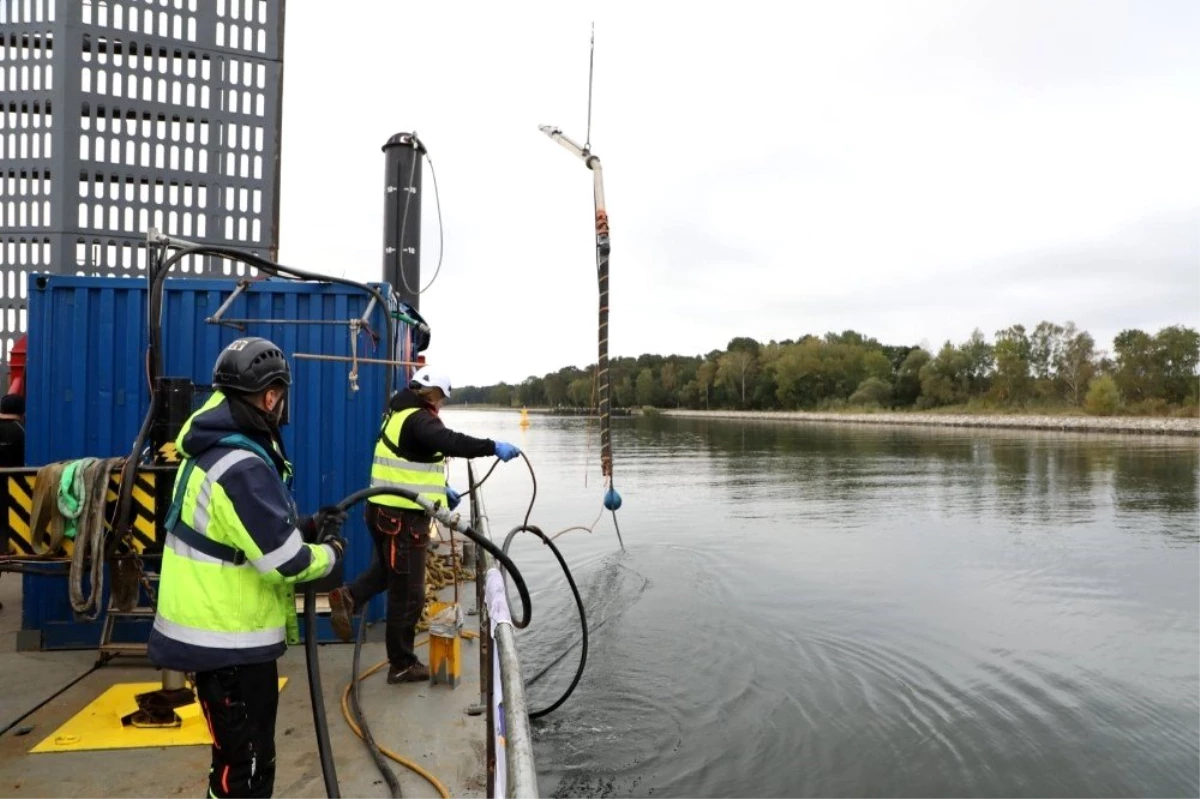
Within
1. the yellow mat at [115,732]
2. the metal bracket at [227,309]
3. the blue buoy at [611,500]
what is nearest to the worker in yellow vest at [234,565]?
the yellow mat at [115,732]

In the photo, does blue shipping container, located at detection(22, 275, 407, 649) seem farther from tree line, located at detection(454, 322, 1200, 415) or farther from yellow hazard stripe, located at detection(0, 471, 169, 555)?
tree line, located at detection(454, 322, 1200, 415)

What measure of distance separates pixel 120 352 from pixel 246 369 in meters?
3.47

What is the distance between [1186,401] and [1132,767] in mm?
67571

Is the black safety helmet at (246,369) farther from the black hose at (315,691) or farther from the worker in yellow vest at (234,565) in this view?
the black hose at (315,691)

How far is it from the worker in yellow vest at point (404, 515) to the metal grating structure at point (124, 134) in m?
3.74

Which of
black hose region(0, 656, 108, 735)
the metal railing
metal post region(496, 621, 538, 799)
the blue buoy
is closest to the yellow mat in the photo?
black hose region(0, 656, 108, 735)

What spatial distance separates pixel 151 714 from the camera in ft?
13.3

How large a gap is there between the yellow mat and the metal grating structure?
14.3ft

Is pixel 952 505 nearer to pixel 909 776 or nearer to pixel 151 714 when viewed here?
pixel 909 776

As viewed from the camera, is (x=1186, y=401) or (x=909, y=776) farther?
(x=1186, y=401)

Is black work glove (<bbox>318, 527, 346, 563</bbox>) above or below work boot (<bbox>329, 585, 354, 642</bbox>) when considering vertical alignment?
above

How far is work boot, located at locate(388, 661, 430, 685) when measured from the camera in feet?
Result: 15.8

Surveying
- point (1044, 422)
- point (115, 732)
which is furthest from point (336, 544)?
point (1044, 422)

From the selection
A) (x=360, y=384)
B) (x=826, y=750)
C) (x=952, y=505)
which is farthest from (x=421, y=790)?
(x=952, y=505)
